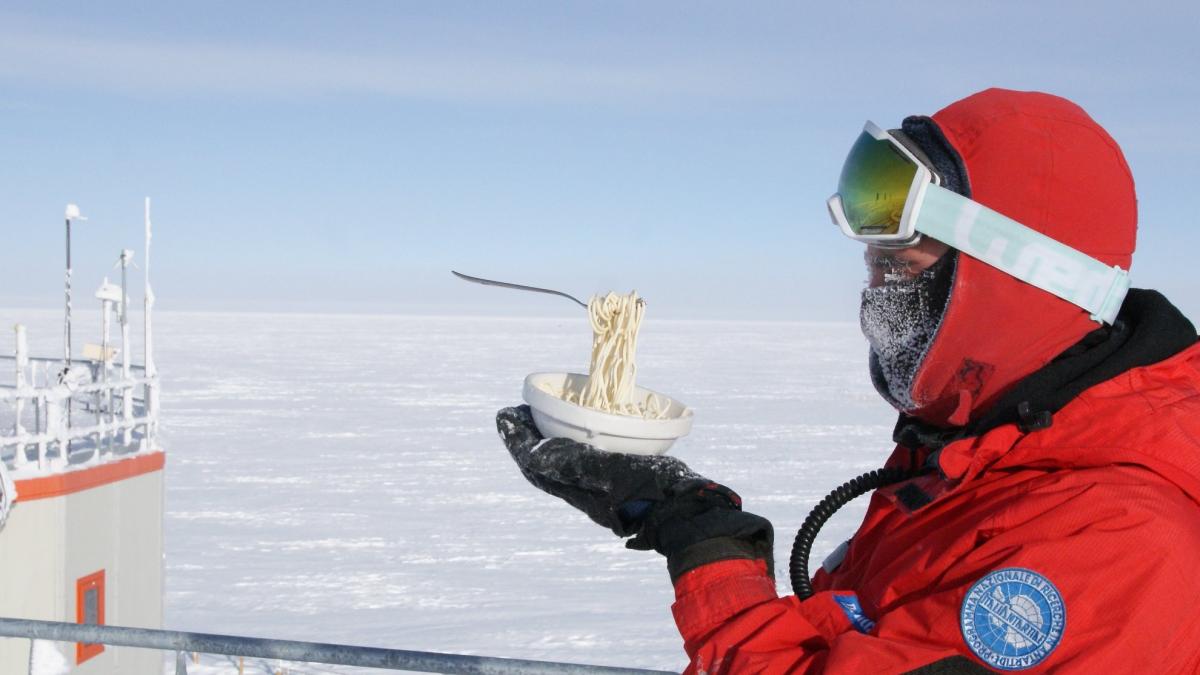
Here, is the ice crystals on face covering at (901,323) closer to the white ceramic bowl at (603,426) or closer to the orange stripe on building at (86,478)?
the white ceramic bowl at (603,426)

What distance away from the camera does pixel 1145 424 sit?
1.20m

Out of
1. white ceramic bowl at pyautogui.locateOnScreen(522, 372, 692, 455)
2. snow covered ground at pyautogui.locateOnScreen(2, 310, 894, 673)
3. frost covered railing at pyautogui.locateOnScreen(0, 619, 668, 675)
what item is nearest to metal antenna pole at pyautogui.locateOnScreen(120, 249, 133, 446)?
snow covered ground at pyautogui.locateOnScreen(2, 310, 894, 673)

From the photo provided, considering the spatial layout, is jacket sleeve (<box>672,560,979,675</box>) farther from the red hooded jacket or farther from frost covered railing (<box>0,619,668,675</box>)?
frost covered railing (<box>0,619,668,675</box>)

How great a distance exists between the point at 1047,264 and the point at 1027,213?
0.07 metres

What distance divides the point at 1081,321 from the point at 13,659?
6668 millimetres

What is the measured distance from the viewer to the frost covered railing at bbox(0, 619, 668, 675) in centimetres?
217

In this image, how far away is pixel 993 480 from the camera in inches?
52.4

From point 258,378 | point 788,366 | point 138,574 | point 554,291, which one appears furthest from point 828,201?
point 788,366

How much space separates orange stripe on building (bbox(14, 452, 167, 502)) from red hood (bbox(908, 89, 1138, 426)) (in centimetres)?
638

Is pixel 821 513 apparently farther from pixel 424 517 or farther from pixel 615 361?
pixel 424 517

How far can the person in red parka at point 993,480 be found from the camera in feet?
3.64

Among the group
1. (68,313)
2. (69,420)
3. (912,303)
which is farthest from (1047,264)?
(68,313)

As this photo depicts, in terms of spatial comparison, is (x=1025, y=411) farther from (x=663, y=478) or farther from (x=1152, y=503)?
(x=663, y=478)

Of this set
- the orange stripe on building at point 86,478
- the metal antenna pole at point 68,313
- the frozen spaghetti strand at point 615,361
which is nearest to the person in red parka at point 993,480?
the frozen spaghetti strand at point 615,361
